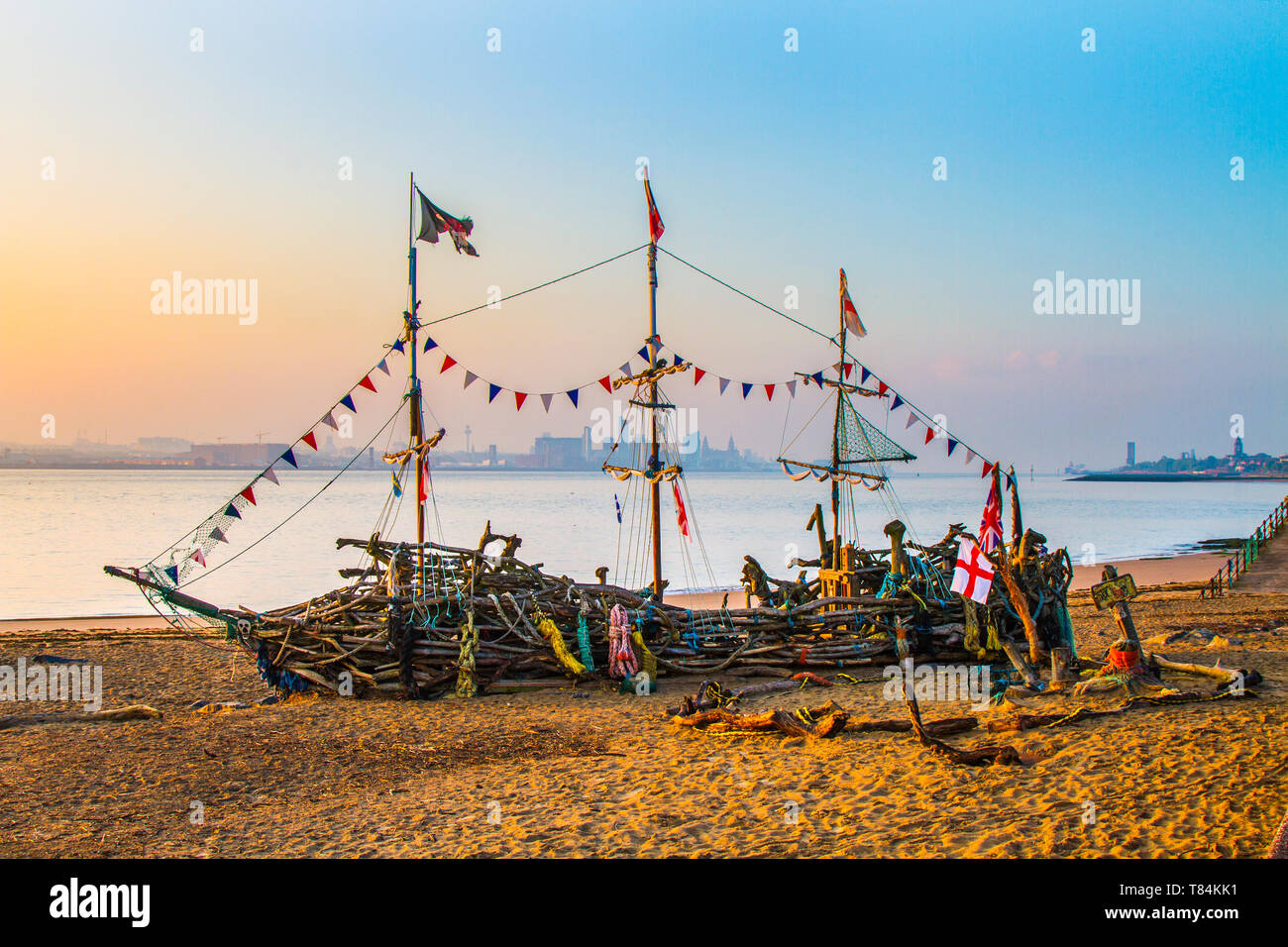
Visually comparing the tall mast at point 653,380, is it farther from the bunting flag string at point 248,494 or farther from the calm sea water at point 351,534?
the calm sea water at point 351,534

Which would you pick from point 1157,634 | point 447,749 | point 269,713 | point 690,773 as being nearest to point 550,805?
point 690,773

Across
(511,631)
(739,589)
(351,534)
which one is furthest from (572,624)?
(351,534)

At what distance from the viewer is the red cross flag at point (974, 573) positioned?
31.7ft

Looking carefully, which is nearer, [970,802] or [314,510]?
[970,802]

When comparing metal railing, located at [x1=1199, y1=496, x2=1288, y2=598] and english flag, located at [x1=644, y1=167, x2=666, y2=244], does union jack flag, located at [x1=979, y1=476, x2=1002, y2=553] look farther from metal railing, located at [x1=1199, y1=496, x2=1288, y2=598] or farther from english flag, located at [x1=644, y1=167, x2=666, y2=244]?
metal railing, located at [x1=1199, y1=496, x2=1288, y2=598]

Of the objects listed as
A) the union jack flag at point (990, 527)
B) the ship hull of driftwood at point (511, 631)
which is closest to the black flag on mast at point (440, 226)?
the ship hull of driftwood at point (511, 631)

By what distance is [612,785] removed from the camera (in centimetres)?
757

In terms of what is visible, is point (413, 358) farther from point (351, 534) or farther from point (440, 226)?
point (351, 534)

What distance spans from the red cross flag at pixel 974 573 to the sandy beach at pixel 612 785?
1.39 meters

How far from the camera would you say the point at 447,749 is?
918 cm
